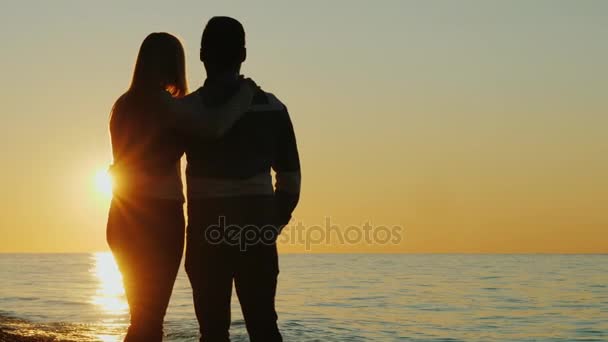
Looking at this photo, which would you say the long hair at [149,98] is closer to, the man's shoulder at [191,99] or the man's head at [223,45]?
the man's shoulder at [191,99]

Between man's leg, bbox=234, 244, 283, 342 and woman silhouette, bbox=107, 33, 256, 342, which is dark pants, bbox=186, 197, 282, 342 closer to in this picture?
man's leg, bbox=234, 244, 283, 342

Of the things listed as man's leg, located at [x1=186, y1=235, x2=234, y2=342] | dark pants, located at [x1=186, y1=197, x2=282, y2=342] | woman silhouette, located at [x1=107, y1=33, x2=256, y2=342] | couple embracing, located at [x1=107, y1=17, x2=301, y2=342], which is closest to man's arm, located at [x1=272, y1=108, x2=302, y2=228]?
couple embracing, located at [x1=107, y1=17, x2=301, y2=342]

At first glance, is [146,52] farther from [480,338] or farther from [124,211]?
[480,338]

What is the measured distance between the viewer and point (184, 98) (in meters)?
4.95

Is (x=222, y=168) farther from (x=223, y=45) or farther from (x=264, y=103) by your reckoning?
(x=223, y=45)

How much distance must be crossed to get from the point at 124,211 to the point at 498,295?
36894 millimetres

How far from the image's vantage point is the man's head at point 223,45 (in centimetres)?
486

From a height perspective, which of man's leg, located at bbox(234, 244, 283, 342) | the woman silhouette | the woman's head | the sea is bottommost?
the sea

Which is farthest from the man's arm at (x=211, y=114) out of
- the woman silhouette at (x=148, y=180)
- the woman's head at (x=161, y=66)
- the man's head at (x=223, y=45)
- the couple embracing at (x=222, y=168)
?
the woman's head at (x=161, y=66)

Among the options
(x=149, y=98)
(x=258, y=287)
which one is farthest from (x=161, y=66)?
(x=258, y=287)

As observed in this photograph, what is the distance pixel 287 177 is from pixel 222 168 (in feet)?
1.43

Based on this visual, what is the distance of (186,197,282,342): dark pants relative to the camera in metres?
4.85

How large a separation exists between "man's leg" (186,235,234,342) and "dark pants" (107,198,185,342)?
448 millimetres

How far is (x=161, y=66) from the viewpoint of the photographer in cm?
531
